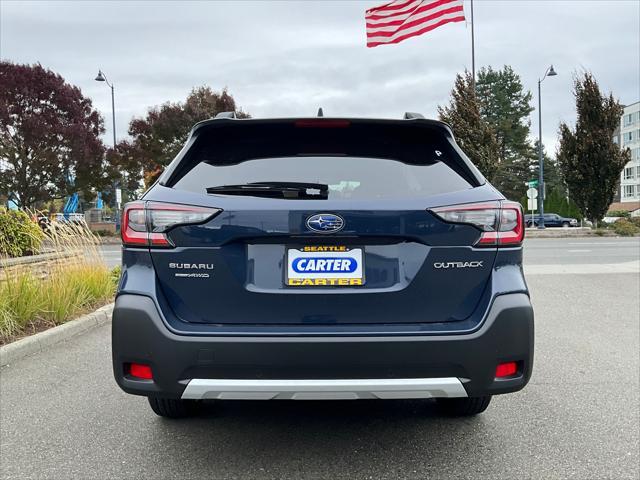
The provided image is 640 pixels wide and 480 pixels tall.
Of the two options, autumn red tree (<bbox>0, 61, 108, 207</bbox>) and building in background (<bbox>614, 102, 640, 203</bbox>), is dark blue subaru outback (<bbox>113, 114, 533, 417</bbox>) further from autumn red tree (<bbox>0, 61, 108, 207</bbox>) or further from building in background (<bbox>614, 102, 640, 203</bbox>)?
building in background (<bbox>614, 102, 640, 203</bbox>)

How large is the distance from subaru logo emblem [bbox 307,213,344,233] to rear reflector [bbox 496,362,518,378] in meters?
0.97

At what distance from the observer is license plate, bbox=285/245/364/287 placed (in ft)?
7.85

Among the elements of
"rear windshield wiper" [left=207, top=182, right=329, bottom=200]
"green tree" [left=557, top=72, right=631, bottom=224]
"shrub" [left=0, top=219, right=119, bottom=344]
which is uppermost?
"green tree" [left=557, top=72, right=631, bottom=224]

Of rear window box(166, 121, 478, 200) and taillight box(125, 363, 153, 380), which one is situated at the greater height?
rear window box(166, 121, 478, 200)

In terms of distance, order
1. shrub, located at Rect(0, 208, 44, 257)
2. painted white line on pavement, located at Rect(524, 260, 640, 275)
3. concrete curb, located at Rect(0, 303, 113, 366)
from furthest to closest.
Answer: painted white line on pavement, located at Rect(524, 260, 640, 275), shrub, located at Rect(0, 208, 44, 257), concrete curb, located at Rect(0, 303, 113, 366)

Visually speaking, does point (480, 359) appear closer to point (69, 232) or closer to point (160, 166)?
point (69, 232)

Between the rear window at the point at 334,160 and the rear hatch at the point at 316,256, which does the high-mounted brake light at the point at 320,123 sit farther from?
the rear hatch at the point at 316,256

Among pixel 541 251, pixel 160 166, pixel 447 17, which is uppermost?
→ pixel 447 17

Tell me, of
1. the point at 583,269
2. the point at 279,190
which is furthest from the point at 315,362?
the point at 583,269

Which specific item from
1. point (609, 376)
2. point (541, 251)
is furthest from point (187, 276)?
point (541, 251)

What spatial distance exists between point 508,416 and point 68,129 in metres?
22.3

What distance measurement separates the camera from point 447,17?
696 inches

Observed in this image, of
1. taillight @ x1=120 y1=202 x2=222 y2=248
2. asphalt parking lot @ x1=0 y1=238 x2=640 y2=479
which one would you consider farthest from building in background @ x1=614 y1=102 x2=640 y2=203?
taillight @ x1=120 y1=202 x2=222 y2=248

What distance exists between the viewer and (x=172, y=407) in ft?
10.7
